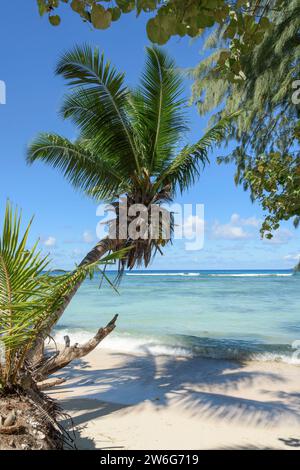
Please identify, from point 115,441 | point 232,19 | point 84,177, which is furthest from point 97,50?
point 115,441

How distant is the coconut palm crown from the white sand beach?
7.12 ft

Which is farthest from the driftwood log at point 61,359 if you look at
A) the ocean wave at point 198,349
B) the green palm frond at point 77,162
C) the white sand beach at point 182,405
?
the ocean wave at point 198,349

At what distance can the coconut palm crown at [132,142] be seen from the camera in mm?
6531

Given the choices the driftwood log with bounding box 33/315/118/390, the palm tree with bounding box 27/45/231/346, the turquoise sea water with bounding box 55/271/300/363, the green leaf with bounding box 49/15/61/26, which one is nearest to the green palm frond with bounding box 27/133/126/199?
the palm tree with bounding box 27/45/231/346

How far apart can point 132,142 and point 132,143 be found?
0.02m

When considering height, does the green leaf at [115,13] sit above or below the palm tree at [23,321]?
above

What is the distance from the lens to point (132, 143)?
22.5 ft

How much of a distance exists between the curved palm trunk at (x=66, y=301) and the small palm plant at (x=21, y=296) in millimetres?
266

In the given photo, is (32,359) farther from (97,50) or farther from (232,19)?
(97,50)

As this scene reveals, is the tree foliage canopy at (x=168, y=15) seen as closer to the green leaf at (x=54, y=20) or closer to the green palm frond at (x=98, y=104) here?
the green leaf at (x=54, y=20)

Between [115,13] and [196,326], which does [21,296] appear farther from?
[196,326]

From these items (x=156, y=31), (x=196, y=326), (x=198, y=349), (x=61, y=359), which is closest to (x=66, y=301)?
(x=61, y=359)

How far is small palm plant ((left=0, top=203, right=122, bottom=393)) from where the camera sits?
2.95m

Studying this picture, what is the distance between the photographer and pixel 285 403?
5.88m
